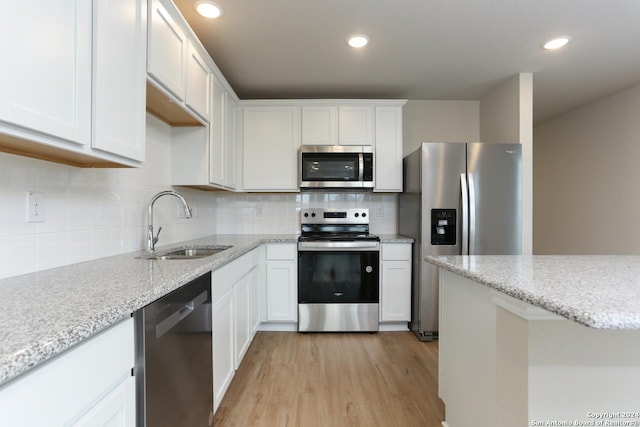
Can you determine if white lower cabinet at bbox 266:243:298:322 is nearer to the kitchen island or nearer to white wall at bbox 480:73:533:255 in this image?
the kitchen island

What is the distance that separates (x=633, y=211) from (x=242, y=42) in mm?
4074

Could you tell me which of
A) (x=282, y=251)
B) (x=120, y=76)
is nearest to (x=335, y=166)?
(x=282, y=251)

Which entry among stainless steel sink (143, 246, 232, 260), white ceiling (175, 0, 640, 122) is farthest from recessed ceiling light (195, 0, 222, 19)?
stainless steel sink (143, 246, 232, 260)

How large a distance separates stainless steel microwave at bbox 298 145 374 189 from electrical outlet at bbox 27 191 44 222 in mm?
2010

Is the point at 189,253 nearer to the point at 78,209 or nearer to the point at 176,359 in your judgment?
the point at 78,209

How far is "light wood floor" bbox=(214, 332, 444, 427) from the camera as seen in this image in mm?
1673

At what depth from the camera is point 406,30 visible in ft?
6.91

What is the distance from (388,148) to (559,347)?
7.71ft

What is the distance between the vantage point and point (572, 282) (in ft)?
3.11

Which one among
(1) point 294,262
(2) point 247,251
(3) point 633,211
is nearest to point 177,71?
(2) point 247,251

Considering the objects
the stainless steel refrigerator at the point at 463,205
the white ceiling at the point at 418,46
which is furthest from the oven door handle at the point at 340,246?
the white ceiling at the point at 418,46

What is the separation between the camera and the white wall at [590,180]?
10.3 ft

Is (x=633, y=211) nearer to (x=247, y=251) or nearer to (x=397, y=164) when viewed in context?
(x=397, y=164)

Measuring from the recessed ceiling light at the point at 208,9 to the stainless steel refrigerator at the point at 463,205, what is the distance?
1825 millimetres
